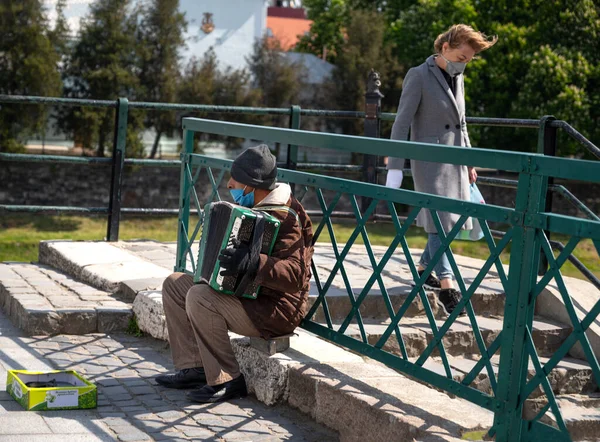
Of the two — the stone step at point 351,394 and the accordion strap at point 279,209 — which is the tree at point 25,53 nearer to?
the stone step at point 351,394

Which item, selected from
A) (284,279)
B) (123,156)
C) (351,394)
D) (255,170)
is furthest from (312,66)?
(351,394)

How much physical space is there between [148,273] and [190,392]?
7.66 ft

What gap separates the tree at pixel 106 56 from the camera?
37.2m

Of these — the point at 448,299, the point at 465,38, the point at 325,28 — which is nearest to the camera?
the point at 465,38

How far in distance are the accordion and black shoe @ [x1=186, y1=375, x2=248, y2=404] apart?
53cm

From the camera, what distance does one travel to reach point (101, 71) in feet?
120

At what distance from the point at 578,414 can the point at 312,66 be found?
3962 centimetres

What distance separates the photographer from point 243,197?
502 cm

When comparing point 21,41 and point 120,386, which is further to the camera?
point 21,41

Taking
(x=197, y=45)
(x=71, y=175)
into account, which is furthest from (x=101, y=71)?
(x=197, y=45)

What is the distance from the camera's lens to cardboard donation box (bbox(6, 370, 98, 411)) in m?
4.77

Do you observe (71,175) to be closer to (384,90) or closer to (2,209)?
(384,90)

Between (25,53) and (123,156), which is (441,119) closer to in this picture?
(123,156)

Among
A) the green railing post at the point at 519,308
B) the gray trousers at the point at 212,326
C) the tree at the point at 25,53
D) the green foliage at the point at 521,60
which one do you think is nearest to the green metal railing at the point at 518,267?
the green railing post at the point at 519,308
